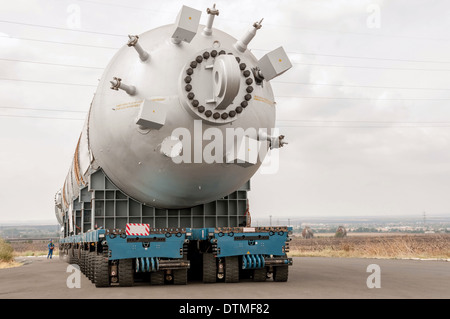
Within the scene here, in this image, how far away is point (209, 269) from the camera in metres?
11.0

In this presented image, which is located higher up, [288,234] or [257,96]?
[257,96]

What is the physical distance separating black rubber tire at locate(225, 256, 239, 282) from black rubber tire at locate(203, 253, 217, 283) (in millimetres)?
242

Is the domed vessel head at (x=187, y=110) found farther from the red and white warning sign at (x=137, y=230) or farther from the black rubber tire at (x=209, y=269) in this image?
the black rubber tire at (x=209, y=269)

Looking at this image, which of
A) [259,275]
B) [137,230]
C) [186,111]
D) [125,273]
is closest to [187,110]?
[186,111]

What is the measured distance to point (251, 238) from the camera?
36.2 feet

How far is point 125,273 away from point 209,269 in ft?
5.46

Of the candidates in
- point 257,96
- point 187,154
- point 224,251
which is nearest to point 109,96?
point 187,154

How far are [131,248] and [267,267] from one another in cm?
300

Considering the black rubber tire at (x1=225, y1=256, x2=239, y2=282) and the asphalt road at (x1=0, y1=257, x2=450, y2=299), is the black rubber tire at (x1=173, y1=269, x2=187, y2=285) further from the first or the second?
the black rubber tire at (x1=225, y1=256, x2=239, y2=282)

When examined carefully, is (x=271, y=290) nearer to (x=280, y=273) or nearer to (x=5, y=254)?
(x=280, y=273)

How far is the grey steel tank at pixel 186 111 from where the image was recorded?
31.8 feet

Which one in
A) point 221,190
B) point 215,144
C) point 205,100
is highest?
point 205,100

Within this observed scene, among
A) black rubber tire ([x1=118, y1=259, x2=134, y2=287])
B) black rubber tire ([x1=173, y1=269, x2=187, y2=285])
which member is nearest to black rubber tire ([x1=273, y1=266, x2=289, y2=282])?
black rubber tire ([x1=173, y1=269, x2=187, y2=285])
